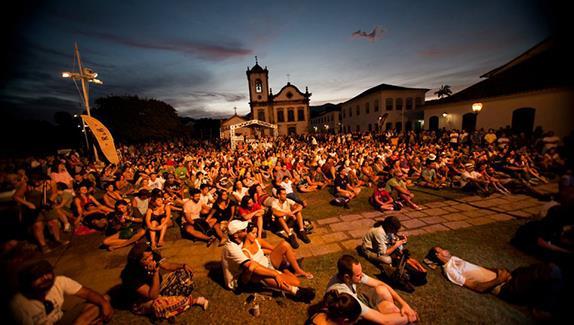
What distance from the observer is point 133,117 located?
117 ft

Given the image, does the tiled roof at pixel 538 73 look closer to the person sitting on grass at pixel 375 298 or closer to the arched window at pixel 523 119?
the arched window at pixel 523 119

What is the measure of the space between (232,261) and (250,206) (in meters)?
1.67

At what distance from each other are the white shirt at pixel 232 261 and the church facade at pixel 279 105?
4282 centimetres

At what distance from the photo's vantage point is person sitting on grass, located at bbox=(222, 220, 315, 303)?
121 inches

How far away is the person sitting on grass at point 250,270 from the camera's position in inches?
121

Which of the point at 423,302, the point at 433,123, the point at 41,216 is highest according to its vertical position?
the point at 433,123

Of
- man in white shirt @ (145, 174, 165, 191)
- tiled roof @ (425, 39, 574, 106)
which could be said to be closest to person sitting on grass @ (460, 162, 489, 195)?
tiled roof @ (425, 39, 574, 106)

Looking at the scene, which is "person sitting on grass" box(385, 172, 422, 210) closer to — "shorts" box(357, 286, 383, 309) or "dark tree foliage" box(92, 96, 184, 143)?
"shorts" box(357, 286, 383, 309)

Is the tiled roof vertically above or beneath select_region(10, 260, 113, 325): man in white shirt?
above

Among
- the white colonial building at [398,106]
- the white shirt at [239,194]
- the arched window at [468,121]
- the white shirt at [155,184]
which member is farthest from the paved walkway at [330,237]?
the white colonial building at [398,106]

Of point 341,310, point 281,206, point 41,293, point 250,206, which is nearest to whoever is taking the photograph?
point 341,310

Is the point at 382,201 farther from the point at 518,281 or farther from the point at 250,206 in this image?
the point at 250,206

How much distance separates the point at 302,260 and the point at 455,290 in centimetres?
240

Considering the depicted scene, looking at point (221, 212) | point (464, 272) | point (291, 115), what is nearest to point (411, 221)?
point (464, 272)
